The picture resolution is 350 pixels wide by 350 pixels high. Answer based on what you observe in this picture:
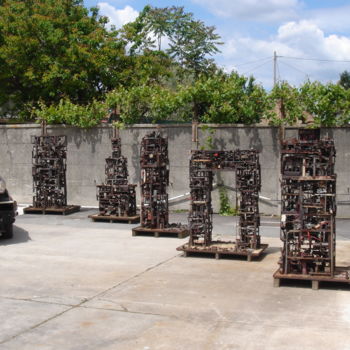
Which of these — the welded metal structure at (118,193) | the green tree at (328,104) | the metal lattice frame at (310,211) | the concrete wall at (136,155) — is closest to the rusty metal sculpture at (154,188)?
the welded metal structure at (118,193)

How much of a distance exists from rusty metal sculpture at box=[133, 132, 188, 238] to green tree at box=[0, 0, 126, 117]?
40.1 ft

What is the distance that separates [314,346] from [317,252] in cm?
311

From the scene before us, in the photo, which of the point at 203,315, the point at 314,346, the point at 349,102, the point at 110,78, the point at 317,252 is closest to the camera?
the point at 314,346

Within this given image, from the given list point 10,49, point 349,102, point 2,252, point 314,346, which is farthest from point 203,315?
point 10,49

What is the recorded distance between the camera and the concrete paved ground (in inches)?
280

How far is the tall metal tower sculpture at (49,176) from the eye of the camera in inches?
725

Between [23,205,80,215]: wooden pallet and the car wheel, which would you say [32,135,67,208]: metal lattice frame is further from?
the car wheel

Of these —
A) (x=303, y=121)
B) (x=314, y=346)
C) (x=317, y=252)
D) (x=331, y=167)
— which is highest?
(x=303, y=121)

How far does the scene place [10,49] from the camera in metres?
25.5

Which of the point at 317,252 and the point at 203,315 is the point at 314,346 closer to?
the point at 203,315

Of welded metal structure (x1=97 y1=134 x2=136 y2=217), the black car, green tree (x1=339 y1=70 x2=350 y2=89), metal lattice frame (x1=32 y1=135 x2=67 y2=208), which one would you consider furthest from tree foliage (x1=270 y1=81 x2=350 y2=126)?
green tree (x1=339 y1=70 x2=350 y2=89)

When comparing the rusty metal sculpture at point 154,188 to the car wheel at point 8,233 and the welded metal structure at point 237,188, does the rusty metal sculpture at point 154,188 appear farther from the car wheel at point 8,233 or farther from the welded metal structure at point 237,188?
the car wheel at point 8,233

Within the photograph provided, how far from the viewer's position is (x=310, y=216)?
9.81 m

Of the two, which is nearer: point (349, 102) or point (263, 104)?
point (349, 102)
